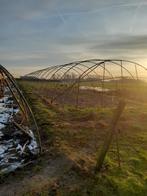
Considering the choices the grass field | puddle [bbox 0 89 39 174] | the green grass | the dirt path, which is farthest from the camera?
puddle [bbox 0 89 39 174]

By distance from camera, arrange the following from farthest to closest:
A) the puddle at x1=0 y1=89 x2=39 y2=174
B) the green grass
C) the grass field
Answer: the puddle at x1=0 y1=89 x2=39 y2=174, the green grass, the grass field

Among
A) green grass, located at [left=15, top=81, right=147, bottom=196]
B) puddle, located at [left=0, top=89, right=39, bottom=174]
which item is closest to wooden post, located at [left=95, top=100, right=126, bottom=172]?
green grass, located at [left=15, top=81, right=147, bottom=196]

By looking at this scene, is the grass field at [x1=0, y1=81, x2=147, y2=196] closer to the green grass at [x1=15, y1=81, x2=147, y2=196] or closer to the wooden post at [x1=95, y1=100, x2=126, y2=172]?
the green grass at [x1=15, y1=81, x2=147, y2=196]

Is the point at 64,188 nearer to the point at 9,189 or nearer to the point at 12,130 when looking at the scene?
the point at 9,189

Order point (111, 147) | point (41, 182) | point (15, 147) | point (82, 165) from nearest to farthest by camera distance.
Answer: point (41, 182) → point (82, 165) → point (15, 147) → point (111, 147)

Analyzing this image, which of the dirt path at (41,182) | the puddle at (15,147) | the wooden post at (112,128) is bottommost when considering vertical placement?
the dirt path at (41,182)

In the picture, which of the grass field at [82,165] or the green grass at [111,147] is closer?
the grass field at [82,165]

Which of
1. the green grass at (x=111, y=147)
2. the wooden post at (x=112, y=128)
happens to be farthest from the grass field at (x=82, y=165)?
the wooden post at (x=112, y=128)

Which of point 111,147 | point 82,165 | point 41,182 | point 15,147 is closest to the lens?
point 41,182

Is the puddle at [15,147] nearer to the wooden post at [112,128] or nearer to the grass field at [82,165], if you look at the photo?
the grass field at [82,165]

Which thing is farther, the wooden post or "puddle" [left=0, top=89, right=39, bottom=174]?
"puddle" [left=0, top=89, right=39, bottom=174]

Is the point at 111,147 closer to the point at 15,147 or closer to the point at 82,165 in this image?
the point at 82,165

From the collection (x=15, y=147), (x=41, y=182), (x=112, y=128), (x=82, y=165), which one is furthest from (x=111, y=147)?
(x=41, y=182)

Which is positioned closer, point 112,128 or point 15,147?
point 112,128
